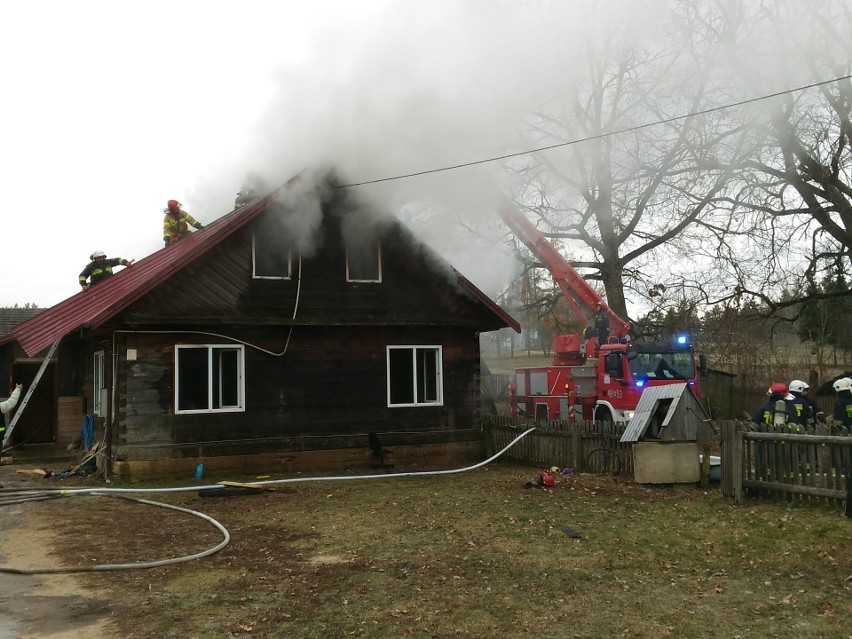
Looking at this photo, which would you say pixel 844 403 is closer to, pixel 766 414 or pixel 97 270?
pixel 766 414

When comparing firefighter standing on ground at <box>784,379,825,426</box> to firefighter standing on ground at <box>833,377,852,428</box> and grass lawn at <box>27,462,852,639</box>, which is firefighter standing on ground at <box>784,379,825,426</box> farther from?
grass lawn at <box>27,462,852,639</box>

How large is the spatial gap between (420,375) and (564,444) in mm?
3800

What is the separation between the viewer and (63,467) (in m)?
16.3

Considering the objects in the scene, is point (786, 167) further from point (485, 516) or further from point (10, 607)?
point (10, 607)

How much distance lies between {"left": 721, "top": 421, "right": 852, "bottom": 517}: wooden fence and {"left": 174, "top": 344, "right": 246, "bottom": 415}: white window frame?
8.77 meters

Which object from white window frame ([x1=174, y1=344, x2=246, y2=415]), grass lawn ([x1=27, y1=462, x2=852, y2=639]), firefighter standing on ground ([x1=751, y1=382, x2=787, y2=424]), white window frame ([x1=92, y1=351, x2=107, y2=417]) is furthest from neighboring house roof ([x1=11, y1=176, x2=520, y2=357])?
firefighter standing on ground ([x1=751, y1=382, x2=787, y2=424])

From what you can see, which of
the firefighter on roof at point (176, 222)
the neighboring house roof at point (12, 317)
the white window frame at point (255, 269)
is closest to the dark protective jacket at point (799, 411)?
the white window frame at point (255, 269)

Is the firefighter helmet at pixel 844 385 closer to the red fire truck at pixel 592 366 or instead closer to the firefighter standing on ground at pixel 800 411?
the firefighter standing on ground at pixel 800 411

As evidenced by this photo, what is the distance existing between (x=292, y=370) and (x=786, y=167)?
14.1 metres

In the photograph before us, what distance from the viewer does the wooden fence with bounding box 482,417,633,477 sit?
1350 cm

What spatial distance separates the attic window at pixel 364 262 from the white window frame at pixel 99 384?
5.21m

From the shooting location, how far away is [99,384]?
1659 cm

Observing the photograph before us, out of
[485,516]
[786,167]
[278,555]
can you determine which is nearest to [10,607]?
[278,555]

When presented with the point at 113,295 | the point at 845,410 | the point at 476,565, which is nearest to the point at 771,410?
the point at 845,410
